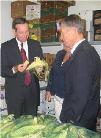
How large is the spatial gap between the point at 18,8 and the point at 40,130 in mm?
4151

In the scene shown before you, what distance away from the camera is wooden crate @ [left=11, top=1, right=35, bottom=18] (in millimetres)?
5543

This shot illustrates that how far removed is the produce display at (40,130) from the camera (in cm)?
170

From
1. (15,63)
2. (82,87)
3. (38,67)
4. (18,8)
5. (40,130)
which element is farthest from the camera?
(18,8)

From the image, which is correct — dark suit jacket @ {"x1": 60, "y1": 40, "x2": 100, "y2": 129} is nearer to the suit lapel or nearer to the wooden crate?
the suit lapel

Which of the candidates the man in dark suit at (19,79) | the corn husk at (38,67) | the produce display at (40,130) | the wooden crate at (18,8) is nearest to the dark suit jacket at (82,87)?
the produce display at (40,130)

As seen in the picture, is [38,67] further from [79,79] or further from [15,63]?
[79,79]

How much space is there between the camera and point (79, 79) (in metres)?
2.34

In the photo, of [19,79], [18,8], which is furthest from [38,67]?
[18,8]

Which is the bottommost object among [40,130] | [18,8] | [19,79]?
[19,79]

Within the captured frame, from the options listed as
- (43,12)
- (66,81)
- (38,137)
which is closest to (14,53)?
(66,81)

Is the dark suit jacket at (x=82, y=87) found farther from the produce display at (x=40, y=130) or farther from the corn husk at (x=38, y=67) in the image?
the corn husk at (x=38, y=67)

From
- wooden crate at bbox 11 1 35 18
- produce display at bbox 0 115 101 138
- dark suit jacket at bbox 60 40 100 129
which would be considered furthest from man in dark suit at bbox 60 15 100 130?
wooden crate at bbox 11 1 35 18

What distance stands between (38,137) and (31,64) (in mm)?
1907

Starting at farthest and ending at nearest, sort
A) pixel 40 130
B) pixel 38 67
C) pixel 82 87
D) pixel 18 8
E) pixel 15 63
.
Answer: pixel 18 8 < pixel 15 63 < pixel 38 67 < pixel 82 87 < pixel 40 130
